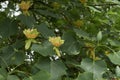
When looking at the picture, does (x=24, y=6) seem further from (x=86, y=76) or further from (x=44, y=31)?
(x=86, y=76)

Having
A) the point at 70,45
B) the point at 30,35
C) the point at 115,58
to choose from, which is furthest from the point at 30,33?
the point at 115,58

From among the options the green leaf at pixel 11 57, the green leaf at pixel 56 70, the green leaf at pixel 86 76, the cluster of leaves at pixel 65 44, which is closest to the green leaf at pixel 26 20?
the cluster of leaves at pixel 65 44

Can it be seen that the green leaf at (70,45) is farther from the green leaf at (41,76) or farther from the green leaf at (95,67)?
the green leaf at (41,76)

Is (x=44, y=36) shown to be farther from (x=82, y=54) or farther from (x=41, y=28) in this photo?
(x=82, y=54)

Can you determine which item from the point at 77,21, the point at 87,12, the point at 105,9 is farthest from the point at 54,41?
the point at 105,9

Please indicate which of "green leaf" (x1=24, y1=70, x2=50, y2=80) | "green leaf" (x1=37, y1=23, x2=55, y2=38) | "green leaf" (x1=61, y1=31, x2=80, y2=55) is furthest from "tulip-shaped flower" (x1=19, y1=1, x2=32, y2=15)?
"green leaf" (x1=24, y1=70, x2=50, y2=80)

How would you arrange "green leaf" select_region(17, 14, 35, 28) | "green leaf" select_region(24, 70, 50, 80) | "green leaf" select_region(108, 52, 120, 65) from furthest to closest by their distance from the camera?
1. "green leaf" select_region(17, 14, 35, 28)
2. "green leaf" select_region(108, 52, 120, 65)
3. "green leaf" select_region(24, 70, 50, 80)

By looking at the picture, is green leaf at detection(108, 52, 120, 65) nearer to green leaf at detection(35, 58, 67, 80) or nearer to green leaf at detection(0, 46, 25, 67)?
green leaf at detection(35, 58, 67, 80)
